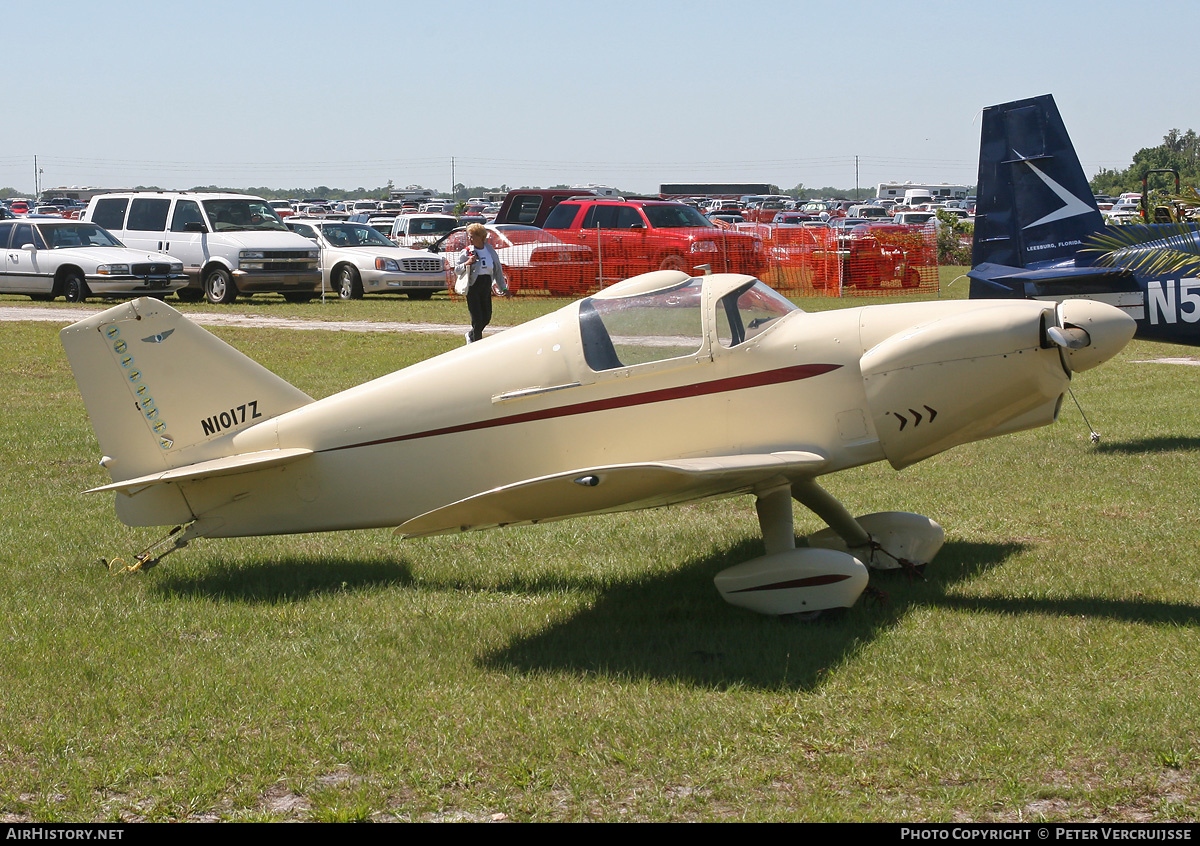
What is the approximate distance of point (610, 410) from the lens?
Answer: 636 centimetres

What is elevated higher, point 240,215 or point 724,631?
point 240,215

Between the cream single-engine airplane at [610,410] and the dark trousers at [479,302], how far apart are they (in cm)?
827

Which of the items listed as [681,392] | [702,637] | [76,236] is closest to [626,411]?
[681,392]

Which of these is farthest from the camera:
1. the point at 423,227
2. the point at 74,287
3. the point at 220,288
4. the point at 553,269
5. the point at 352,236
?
the point at 423,227

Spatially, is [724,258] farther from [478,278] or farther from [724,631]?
[724,631]

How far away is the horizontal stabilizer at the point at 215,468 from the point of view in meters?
6.40

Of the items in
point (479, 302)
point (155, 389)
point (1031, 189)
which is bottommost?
point (155, 389)

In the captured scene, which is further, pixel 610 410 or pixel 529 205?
pixel 529 205

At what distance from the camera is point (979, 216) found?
1248 cm

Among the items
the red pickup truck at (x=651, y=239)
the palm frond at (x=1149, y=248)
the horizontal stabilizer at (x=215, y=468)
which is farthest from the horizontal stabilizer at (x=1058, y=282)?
the red pickup truck at (x=651, y=239)

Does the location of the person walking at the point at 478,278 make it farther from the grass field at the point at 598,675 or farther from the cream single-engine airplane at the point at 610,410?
the cream single-engine airplane at the point at 610,410

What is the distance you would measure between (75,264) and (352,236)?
6.44m

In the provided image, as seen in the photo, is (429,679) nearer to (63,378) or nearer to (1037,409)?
(1037,409)

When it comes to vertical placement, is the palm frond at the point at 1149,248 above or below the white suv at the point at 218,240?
below
